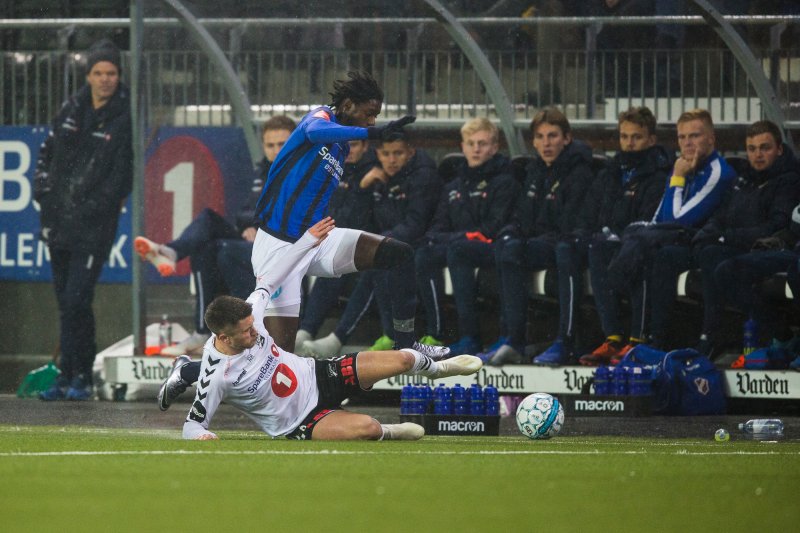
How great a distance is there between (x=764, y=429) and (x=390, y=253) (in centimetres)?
244

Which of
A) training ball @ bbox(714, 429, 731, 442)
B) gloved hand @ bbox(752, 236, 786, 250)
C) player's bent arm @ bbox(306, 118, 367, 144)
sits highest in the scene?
player's bent arm @ bbox(306, 118, 367, 144)

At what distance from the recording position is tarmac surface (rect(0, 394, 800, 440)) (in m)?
9.16

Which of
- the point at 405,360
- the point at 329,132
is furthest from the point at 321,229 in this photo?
the point at 405,360

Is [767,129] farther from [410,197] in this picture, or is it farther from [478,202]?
[410,197]

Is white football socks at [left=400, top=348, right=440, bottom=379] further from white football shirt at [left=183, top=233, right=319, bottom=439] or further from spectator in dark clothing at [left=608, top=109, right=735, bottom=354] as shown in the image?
spectator in dark clothing at [left=608, top=109, right=735, bottom=354]

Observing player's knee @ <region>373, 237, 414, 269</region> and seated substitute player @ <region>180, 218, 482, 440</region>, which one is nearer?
seated substitute player @ <region>180, 218, 482, 440</region>

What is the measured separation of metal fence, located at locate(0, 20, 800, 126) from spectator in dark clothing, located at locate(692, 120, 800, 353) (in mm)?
1159

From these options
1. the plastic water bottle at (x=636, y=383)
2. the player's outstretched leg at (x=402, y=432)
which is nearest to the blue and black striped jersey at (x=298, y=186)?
the player's outstretched leg at (x=402, y=432)

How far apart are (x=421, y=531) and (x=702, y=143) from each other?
7.20 metres

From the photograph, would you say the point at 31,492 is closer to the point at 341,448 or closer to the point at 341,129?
the point at 341,448

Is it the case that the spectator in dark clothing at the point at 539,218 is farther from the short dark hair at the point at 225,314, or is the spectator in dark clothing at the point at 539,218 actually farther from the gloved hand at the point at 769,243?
the short dark hair at the point at 225,314

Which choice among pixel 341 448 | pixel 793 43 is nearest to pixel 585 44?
pixel 793 43

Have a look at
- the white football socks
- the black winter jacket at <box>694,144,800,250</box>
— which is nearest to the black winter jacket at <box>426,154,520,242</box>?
the black winter jacket at <box>694,144,800,250</box>

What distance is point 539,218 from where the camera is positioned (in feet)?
37.3
